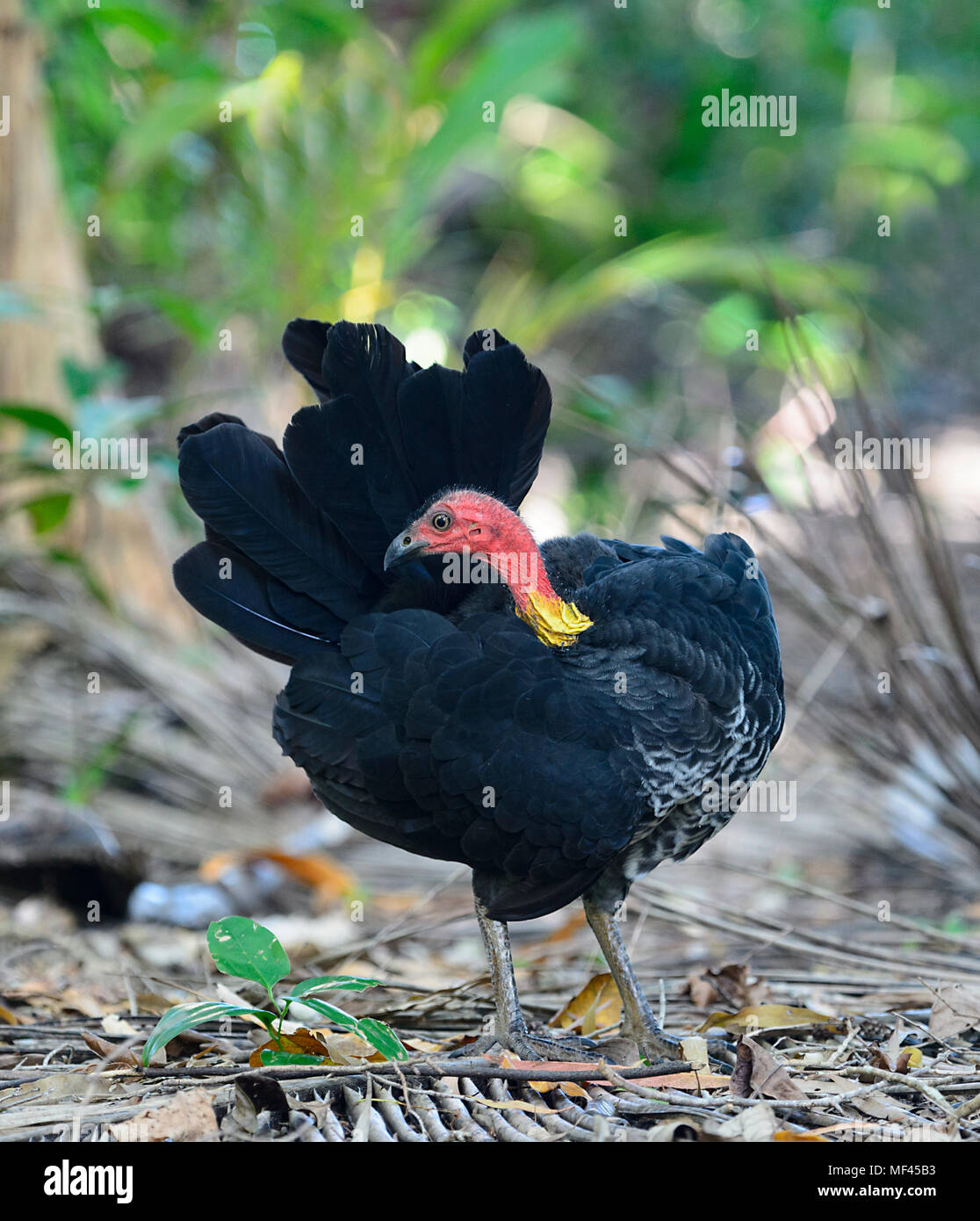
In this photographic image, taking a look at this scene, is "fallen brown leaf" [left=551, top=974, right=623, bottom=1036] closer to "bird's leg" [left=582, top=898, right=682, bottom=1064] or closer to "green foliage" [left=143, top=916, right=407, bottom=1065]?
"bird's leg" [left=582, top=898, right=682, bottom=1064]

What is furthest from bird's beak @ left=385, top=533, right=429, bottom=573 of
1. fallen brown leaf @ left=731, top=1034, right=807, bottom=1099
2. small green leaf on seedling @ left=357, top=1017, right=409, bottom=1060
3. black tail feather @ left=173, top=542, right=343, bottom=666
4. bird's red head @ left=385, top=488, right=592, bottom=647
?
fallen brown leaf @ left=731, top=1034, right=807, bottom=1099

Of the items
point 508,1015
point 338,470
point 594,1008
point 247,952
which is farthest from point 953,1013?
point 338,470

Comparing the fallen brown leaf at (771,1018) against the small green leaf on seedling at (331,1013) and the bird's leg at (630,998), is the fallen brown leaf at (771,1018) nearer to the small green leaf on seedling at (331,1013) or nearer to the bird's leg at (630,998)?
the bird's leg at (630,998)

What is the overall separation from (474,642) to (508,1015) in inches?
27.4

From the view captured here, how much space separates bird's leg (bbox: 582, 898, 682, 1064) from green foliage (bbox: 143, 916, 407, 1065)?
20.0 inches

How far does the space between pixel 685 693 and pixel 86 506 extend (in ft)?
10.5

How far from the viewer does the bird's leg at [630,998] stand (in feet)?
7.30

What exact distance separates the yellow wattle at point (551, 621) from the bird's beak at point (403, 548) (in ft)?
0.75

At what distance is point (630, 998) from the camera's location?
7.42 ft

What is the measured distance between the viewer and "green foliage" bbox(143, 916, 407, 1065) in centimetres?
181

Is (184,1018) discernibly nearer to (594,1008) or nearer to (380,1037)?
(380,1037)

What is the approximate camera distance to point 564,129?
27.5 feet
